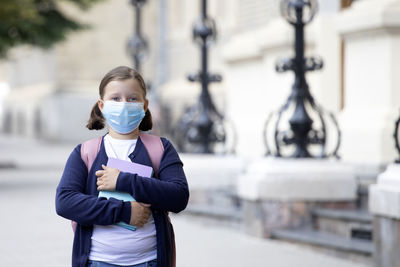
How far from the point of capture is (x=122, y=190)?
365 cm

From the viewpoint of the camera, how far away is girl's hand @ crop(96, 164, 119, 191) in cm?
364

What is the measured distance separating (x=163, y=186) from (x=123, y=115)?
0.98 feet

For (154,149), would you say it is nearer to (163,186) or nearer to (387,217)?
(163,186)

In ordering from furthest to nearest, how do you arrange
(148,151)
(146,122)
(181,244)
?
(181,244) → (146,122) → (148,151)

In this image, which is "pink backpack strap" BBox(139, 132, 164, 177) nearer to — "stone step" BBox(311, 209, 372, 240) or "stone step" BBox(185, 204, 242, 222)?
"stone step" BBox(311, 209, 372, 240)

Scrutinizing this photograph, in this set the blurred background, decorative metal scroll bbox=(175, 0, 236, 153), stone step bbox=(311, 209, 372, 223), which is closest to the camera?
the blurred background

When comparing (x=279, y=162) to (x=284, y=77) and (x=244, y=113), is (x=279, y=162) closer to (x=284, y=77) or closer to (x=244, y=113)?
(x=284, y=77)

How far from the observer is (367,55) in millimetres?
10789

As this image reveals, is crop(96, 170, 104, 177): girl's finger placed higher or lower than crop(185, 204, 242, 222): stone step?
higher

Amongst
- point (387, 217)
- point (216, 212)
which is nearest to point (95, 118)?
point (387, 217)

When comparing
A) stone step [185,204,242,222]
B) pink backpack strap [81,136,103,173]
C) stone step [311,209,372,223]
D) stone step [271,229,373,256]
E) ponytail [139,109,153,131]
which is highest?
ponytail [139,109,153,131]

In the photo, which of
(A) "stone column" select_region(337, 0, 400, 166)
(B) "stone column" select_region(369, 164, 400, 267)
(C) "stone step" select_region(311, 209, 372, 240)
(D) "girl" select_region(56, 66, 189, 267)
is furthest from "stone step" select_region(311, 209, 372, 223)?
(D) "girl" select_region(56, 66, 189, 267)

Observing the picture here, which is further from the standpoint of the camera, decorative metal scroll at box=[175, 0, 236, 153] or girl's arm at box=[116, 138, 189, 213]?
decorative metal scroll at box=[175, 0, 236, 153]

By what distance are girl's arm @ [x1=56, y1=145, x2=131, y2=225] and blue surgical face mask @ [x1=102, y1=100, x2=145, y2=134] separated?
A: 199 millimetres
